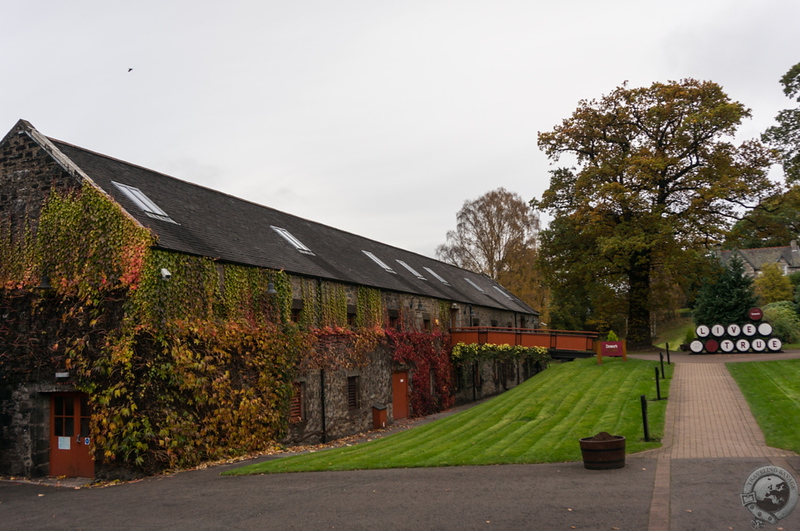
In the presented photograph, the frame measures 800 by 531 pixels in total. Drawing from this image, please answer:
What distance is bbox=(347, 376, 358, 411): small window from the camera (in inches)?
859

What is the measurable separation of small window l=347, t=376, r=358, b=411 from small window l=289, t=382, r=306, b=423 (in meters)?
2.75

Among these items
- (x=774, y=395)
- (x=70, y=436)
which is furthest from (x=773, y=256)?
(x=70, y=436)

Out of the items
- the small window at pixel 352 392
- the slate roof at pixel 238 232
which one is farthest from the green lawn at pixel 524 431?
the slate roof at pixel 238 232

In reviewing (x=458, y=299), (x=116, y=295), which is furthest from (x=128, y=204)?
(x=458, y=299)

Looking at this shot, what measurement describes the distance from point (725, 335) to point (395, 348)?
16.6m

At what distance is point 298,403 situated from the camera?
19172 mm

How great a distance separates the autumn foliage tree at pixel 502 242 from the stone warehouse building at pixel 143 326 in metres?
31.0

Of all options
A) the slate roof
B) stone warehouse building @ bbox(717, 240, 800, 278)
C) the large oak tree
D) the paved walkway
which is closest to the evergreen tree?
the large oak tree

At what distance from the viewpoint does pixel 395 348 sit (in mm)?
24859

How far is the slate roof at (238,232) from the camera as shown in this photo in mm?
16641

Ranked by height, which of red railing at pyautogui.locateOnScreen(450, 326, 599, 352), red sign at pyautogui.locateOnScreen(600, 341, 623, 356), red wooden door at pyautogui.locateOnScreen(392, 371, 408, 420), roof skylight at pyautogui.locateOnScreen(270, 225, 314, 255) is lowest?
red wooden door at pyautogui.locateOnScreen(392, 371, 408, 420)

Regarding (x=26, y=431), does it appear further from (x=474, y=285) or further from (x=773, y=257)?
(x=773, y=257)

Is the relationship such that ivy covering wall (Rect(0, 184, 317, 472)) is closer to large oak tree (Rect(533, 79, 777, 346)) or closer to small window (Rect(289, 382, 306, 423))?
small window (Rect(289, 382, 306, 423))

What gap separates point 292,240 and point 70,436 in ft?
33.8
